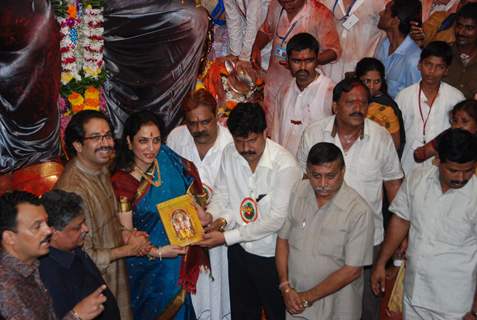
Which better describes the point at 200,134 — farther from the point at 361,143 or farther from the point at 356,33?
the point at 356,33

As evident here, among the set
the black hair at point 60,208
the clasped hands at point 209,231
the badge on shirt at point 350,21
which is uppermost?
the badge on shirt at point 350,21

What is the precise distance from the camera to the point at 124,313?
3.75 m

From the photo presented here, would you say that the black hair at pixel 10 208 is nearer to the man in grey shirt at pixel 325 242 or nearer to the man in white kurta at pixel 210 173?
the man in grey shirt at pixel 325 242

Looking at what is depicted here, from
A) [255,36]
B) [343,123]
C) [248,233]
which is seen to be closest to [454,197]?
[343,123]

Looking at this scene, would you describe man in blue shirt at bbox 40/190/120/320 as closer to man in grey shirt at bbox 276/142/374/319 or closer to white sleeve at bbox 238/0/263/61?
man in grey shirt at bbox 276/142/374/319

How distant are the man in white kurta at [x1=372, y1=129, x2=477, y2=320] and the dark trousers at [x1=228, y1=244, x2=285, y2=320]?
84cm

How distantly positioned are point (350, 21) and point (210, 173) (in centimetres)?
228

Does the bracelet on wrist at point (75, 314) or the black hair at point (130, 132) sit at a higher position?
the black hair at point (130, 132)

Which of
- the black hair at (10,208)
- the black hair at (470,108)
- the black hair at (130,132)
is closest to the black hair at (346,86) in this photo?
the black hair at (470,108)

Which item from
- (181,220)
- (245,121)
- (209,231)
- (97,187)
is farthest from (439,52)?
(97,187)

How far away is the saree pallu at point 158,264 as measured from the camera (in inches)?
149

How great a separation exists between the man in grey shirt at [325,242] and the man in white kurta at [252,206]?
206 mm

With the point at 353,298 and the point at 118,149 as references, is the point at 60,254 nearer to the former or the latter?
the point at 118,149

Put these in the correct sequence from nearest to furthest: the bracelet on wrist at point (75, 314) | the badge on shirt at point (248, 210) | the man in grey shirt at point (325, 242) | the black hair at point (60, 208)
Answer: the bracelet on wrist at point (75, 314)
the black hair at point (60, 208)
the man in grey shirt at point (325, 242)
the badge on shirt at point (248, 210)
